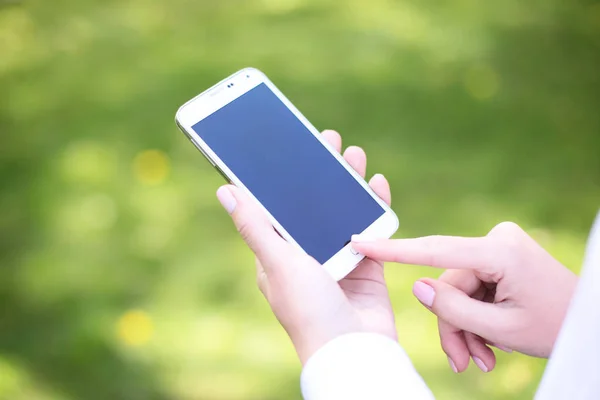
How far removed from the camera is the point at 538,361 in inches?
58.1

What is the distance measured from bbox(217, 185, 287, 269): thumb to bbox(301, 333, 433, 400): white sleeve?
16 centimetres

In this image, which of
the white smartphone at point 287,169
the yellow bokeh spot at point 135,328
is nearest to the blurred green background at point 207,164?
the yellow bokeh spot at point 135,328

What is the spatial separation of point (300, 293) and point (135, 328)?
2.51 ft

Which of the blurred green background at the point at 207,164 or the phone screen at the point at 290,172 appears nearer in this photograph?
the phone screen at the point at 290,172

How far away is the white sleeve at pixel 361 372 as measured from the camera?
2.41 ft

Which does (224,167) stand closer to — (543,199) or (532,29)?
(543,199)

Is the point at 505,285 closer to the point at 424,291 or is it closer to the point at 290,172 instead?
the point at 424,291

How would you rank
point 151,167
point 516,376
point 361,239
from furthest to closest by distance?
1. point 151,167
2. point 516,376
3. point 361,239

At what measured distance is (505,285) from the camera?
0.90m

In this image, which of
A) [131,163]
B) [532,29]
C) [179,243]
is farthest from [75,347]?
[532,29]

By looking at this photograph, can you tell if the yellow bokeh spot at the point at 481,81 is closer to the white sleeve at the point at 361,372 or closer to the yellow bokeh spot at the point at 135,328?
the yellow bokeh spot at the point at 135,328

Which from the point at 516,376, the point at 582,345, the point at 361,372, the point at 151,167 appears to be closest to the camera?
the point at 582,345

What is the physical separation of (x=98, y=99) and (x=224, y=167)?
38.7 inches

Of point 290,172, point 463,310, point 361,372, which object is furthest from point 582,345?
point 290,172
